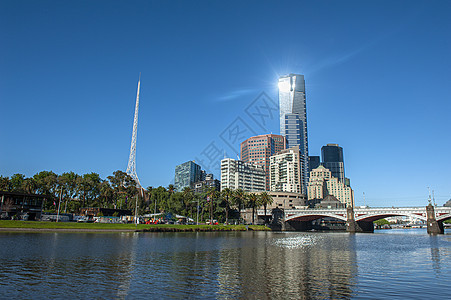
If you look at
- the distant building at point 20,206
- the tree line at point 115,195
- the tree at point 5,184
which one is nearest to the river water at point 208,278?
the distant building at point 20,206

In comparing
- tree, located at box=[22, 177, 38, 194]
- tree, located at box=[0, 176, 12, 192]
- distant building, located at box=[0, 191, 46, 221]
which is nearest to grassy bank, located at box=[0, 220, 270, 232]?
distant building, located at box=[0, 191, 46, 221]

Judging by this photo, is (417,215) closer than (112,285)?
No

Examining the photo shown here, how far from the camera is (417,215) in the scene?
5659 inches

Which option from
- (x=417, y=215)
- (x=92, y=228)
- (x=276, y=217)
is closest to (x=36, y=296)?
(x=92, y=228)

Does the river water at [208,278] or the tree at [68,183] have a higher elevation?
the tree at [68,183]

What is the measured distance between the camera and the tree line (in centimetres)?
13288

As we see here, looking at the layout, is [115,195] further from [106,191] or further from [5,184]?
[5,184]

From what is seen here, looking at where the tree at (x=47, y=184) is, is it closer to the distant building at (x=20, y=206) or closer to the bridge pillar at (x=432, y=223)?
the distant building at (x=20, y=206)

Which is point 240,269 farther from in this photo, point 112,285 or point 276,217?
point 276,217

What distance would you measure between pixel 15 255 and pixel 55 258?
16.1 feet

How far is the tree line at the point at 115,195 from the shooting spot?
5231 inches

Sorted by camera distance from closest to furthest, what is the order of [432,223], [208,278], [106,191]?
1. [208,278]
2. [106,191]
3. [432,223]

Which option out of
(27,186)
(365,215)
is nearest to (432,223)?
(365,215)

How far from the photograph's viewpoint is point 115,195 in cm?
14250
